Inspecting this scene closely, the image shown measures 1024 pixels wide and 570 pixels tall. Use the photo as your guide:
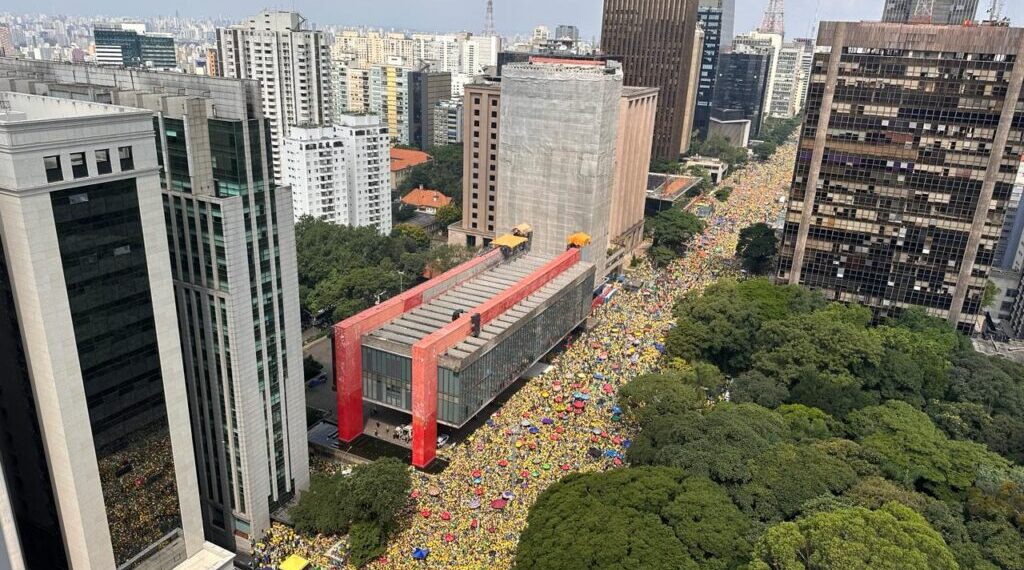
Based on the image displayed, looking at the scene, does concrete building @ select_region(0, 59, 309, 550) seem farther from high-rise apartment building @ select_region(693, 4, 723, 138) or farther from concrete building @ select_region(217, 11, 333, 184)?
high-rise apartment building @ select_region(693, 4, 723, 138)

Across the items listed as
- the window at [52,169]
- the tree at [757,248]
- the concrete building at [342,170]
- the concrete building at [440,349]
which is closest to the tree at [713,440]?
the concrete building at [440,349]

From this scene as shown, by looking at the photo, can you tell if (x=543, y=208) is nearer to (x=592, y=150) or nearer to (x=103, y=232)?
(x=592, y=150)

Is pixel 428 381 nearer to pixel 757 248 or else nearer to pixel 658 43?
pixel 757 248

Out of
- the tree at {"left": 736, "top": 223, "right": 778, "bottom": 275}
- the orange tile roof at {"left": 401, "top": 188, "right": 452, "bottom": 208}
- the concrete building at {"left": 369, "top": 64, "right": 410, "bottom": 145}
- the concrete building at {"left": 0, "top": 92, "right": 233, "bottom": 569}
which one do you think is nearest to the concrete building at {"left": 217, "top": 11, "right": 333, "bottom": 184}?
the orange tile roof at {"left": 401, "top": 188, "right": 452, "bottom": 208}

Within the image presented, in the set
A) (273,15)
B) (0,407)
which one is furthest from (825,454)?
(273,15)

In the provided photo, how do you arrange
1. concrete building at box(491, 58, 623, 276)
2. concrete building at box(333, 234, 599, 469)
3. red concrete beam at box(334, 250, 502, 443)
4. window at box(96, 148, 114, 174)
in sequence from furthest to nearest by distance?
concrete building at box(491, 58, 623, 276)
red concrete beam at box(334, 250, 502, 443)
concrete building at box(333, 234, 599, 469)
window at box(96, 148, 114, 174)

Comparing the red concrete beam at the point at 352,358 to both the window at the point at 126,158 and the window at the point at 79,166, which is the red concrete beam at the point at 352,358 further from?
the window at the point at 79,166
